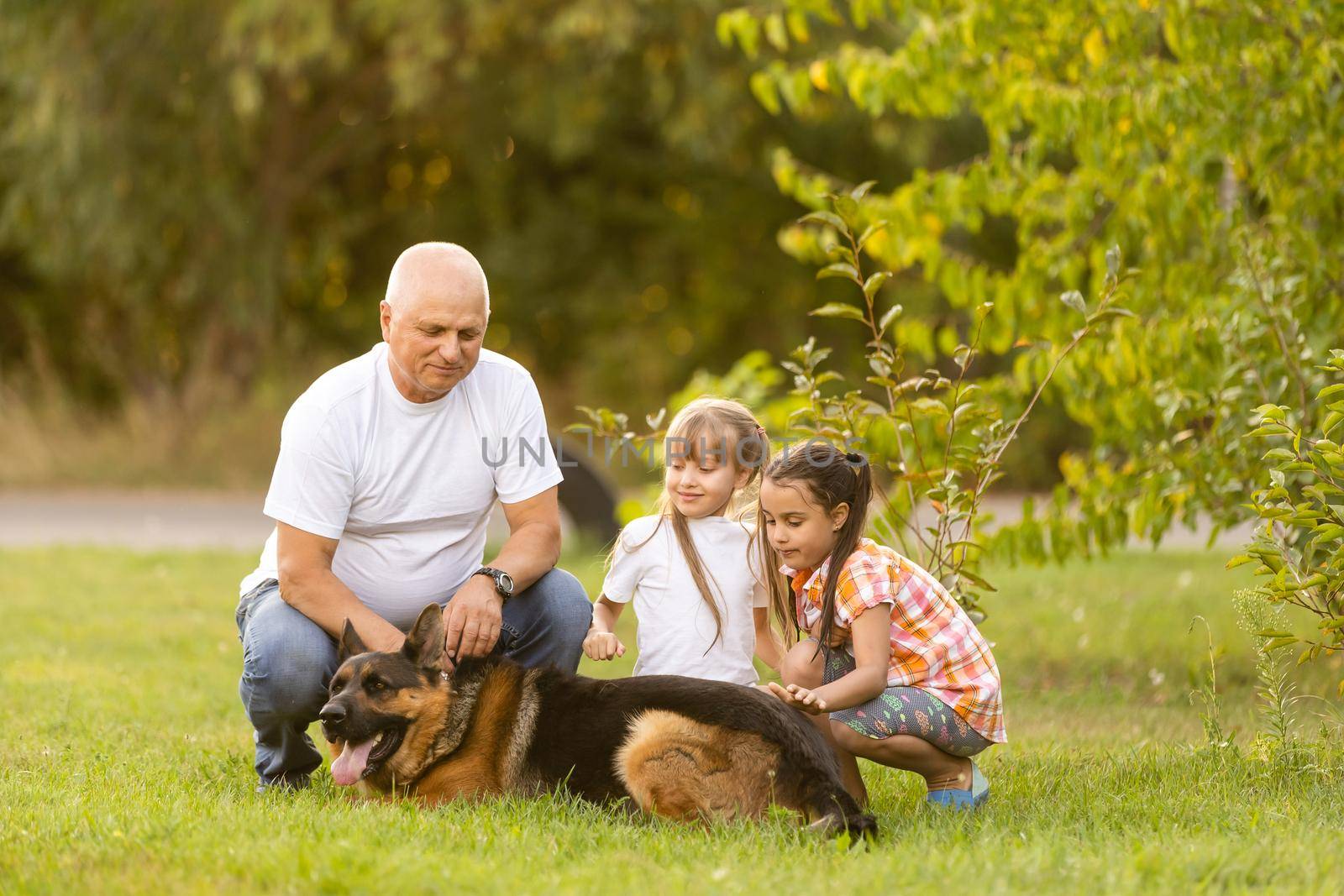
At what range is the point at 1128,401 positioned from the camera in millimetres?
6008

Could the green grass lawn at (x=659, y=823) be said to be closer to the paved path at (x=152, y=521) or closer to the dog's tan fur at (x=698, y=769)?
the dog's tan fur at (x=698, y=769)

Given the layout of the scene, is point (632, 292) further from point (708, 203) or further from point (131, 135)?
point (131, 135)

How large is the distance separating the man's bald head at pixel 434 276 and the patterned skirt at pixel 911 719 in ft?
5.82

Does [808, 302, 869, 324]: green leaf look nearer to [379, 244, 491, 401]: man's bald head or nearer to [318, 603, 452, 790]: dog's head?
[379, 244, 491, 401]: man's bald head

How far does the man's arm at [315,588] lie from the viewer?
14.4 ft

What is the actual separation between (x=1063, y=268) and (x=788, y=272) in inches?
589

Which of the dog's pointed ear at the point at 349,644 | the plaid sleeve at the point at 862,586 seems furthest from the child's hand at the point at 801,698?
the dog's pointed ear at the point at 349,644

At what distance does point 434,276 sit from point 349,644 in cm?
123

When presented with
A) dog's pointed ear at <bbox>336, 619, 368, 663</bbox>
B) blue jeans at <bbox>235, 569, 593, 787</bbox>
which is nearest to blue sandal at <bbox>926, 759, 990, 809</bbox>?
blue jeans at <bbox>235, 569, 593, 787</bbox>

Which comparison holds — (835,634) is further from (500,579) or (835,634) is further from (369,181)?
(369,181)

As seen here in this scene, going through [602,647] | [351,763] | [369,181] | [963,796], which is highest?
[369,181]

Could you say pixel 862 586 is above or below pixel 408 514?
below

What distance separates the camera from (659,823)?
395 cm

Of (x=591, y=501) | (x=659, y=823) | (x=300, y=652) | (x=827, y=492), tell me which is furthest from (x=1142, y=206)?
(x=591, y=501)
